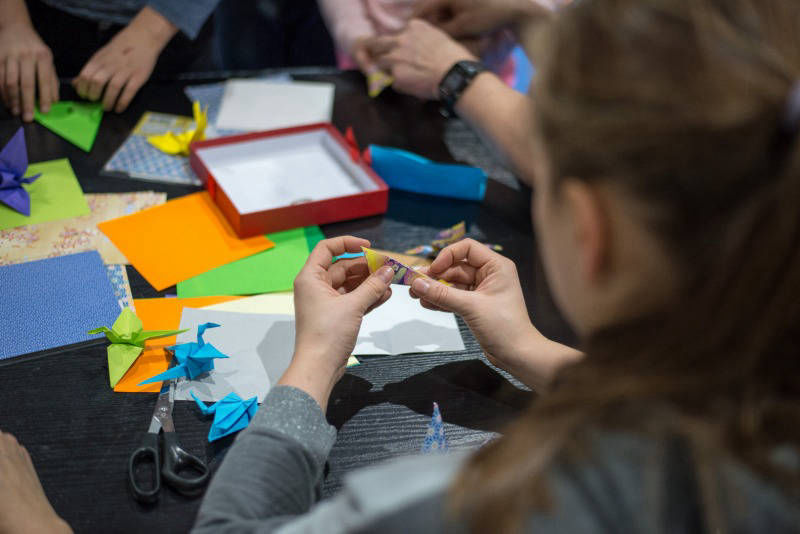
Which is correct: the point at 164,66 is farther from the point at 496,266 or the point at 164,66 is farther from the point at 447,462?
the point at 447,462

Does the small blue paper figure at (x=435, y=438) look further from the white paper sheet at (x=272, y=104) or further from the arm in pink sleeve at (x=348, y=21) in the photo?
the arm in pink sleeve at (x=348, y=21)

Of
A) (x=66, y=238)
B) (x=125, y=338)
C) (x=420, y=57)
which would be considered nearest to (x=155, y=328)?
(x=125, y=338)

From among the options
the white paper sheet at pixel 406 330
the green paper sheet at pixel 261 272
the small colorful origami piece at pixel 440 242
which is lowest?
the white paper sheet at pixel 406 330

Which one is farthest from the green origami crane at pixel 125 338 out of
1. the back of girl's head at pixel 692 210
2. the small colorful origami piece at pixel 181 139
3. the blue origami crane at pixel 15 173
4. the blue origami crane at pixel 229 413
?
the back of girl's head at pixel 692 210

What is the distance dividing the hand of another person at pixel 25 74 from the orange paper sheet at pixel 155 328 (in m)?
0.58

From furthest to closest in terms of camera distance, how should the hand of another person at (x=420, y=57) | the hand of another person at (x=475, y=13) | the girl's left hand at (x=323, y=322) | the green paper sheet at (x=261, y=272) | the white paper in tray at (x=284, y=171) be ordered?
the hand of another person at (x=475, y=13) → the hand of another person at (x=420, y=57) → the white paper in tray at (x=284, y=171) → the green paper sheet at (x=261, y=272) → the girl's left hand at (x=323, y=322)

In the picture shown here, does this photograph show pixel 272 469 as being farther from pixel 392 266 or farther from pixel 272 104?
pixel 272 104

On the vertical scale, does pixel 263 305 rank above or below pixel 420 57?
below

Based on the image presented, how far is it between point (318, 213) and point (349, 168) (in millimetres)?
156

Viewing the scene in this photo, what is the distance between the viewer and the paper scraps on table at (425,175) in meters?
1.30

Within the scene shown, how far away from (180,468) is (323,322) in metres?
0.24

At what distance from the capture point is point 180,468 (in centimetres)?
83

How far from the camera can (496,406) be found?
955mm

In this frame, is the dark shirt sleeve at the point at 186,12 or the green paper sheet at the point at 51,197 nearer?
the green paper sheet at the point at 51,197
